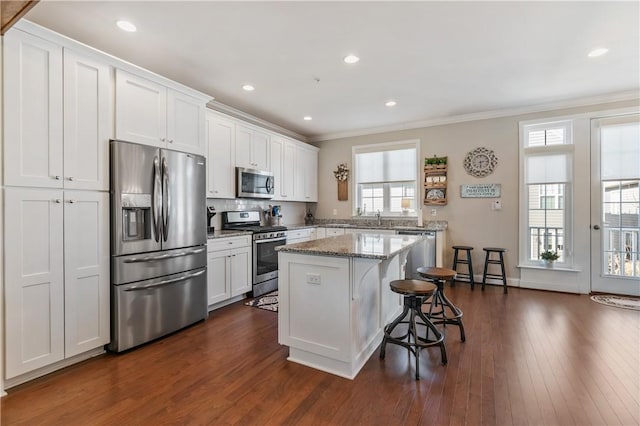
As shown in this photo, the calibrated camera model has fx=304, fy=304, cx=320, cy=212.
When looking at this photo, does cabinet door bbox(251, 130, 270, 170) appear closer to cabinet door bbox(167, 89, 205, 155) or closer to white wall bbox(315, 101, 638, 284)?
cabinet door bbox(167, 89, 205, 155)

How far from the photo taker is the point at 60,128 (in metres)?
2.28

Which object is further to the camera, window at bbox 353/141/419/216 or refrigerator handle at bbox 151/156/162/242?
window at bbox 353/141/419/216

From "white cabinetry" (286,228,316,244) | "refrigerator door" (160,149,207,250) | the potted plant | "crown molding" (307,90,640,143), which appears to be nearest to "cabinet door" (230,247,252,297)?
"refrigerator door" (160,149,207,250)

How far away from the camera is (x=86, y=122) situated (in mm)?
2428

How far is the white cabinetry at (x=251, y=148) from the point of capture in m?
4.37

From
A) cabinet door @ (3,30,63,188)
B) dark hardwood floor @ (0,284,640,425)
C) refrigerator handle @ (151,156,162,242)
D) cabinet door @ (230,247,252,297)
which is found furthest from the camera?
cabinet door @ (230,247,252,297)

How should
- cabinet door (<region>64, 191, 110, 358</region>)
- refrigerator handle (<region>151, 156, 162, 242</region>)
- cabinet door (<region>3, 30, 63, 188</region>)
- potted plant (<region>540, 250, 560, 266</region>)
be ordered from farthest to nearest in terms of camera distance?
potted plant (<region>540, 250, 560, 266</region>) < refrigerator handle (<region>151, 156, 162, 242</region>) < cabinet door (<region>64, 191, 110, 358</region>) < cabinet door (<region>3, 30, 63, 188</region>)

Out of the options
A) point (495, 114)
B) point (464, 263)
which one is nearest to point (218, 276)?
point (464, 263)

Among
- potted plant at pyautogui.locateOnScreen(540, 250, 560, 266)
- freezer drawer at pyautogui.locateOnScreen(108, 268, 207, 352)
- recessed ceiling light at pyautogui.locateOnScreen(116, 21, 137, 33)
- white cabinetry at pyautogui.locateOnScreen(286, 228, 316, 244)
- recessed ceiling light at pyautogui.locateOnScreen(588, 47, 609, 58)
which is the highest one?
recessed ceiling light at pyautogui.locateOnScreen(588, 47, 609, 58)

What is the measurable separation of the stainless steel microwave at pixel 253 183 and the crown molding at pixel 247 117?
3.14ft

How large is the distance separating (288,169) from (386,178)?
1.86m

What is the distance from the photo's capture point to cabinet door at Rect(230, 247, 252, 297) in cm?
386

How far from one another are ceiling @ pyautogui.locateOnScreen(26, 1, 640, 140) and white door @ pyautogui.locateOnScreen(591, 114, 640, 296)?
0.59 m

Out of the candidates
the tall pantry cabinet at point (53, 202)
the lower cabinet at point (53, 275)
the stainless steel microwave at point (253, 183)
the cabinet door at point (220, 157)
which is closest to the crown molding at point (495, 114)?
the stainless steel microwave at point (253, 183)
